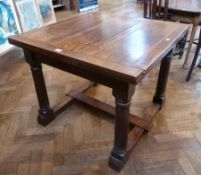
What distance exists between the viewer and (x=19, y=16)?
8.29ft

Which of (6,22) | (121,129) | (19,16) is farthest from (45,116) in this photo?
(19,16)

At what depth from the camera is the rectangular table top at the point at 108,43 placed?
0.87 metres

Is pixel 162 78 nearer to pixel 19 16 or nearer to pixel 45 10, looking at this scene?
pixel 19 16

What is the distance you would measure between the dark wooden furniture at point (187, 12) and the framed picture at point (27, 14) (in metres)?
1.72

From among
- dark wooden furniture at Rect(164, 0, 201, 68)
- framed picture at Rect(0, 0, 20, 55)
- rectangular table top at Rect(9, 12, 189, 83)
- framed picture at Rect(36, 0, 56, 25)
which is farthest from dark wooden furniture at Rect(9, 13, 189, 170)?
framed picture at Rect(36, 0, 56, 25)

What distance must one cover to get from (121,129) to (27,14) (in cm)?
221

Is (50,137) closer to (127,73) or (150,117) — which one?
(150,117)

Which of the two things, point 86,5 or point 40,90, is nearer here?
point 40,90

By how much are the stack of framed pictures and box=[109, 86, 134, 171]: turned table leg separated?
1.86 m

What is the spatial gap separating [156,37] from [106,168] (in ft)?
2.72

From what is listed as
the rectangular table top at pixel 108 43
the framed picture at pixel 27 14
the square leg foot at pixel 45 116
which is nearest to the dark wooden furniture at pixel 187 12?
the rectangular table top at pixel 108 43

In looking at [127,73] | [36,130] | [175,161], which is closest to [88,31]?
[127,73]

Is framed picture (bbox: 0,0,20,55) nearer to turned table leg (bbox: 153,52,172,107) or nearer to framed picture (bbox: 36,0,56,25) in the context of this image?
framed picture (bbox: 36,0,56,25)

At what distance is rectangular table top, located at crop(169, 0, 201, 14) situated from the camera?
1966mm
